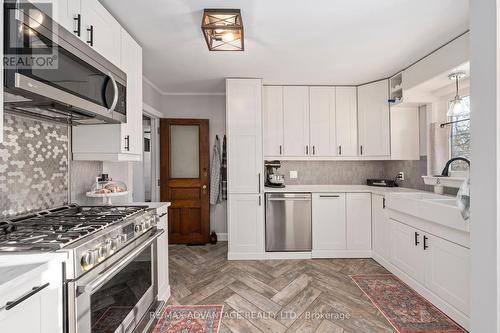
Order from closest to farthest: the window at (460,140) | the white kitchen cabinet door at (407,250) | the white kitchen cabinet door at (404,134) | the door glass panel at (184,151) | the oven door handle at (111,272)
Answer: the oven door handle at (111,272) < the white kitchen cabinet door at (407,250) < the window at (460,140) < the white kitchen cabinet door at (404,134) < the door glass panel at (184,151)

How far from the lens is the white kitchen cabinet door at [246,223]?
10.8 feet

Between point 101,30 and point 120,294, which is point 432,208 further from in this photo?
point 101,30

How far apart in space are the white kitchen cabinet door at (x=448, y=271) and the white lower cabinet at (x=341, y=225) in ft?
3.52

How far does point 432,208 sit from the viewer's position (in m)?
2.11

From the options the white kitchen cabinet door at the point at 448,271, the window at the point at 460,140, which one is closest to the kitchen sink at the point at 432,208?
the white kitchen cabinet door at the point at 448,271

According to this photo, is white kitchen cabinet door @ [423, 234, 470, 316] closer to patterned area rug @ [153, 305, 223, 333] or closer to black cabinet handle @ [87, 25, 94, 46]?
patterned area rug @ [153, 305, 223, 333]

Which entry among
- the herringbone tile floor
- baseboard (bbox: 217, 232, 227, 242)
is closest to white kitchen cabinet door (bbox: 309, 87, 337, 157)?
the herringbone tile floor

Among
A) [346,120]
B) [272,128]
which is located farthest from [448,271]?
[272,128]

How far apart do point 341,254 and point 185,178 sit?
266 centimetres

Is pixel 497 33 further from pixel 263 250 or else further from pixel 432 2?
pixel 263 250

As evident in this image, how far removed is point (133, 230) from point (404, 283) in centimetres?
278

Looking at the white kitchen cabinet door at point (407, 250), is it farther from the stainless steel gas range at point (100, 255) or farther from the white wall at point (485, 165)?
the stainless steel gas range at point (100, 255)

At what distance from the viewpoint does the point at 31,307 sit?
0.89 m

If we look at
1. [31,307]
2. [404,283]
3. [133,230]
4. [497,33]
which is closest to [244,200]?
[133,230]
